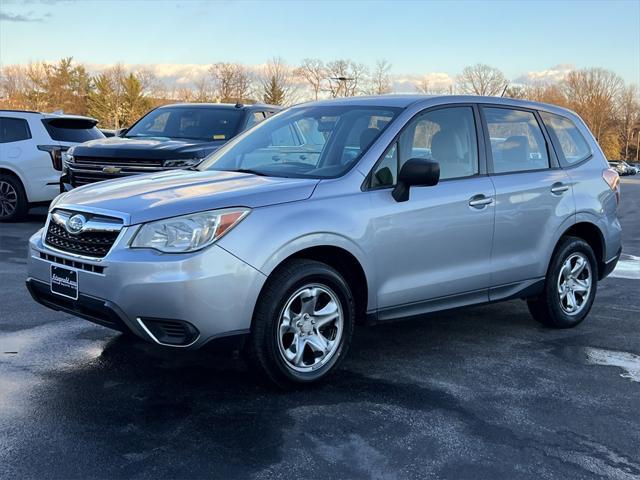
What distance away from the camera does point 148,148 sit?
31.0 feet

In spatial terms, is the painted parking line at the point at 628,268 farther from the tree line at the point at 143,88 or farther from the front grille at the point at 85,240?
the tree line at the point at 143,88

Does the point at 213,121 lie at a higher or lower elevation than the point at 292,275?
higher

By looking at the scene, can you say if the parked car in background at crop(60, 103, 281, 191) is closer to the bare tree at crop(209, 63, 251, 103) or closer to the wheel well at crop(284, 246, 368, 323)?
the wheel well at crop(284, 246, 368, 323)

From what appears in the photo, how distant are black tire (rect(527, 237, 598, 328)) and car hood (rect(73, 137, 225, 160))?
4.99 metres

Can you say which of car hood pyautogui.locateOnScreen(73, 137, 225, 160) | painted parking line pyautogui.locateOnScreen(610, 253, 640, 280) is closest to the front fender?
painted parking line pyautogui.locateOnScreen(610, 253, 640, 280)

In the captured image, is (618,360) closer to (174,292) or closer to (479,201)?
(479,201)

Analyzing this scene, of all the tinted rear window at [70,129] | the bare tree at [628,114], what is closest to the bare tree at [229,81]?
the tinted rear window at [70,129]

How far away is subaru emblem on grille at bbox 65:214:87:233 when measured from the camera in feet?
14.1

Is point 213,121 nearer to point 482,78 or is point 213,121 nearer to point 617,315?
point 617,315

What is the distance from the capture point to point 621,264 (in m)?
9.44

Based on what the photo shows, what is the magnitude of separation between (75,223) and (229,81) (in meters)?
62.7

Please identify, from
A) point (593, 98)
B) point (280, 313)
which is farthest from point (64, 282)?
point (593, 98)

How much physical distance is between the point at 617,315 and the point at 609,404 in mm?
2509

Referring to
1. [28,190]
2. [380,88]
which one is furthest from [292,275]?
[380,88]
